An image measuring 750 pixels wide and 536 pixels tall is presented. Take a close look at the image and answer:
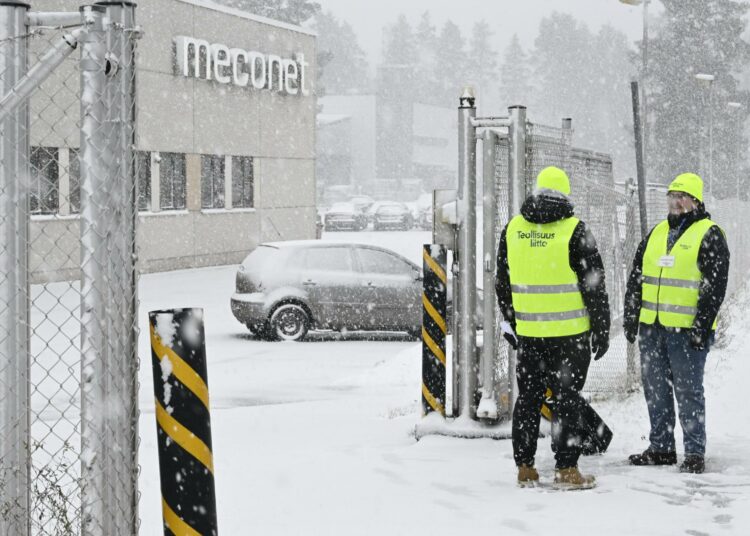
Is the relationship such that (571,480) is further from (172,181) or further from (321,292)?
(172,181)

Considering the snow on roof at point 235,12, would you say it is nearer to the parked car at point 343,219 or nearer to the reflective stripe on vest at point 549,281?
the parked car at point 343,219

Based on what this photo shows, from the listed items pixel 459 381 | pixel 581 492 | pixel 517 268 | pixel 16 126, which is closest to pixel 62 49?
pixel 16 126

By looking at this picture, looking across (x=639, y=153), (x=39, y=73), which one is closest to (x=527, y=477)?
(x=639, y=153)

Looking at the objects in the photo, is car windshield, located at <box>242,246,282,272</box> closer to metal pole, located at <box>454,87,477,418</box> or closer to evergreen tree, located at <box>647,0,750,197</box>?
metal pole, located at <box>454,87,477,418</box>

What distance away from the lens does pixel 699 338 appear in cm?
673

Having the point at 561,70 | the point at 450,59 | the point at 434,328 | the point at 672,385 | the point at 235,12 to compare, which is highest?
the point at 450,59

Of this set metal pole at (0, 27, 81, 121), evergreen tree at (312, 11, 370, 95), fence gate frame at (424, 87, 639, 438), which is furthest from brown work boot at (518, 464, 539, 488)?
evergreen tree at (312, 11, 370, 95)

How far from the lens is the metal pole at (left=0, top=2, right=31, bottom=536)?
405 centimetres

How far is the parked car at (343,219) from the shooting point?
50781 mm

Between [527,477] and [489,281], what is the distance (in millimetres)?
1906

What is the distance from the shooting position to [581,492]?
6.44 m

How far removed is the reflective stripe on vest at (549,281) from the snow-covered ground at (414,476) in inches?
37.8

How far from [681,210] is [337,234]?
136 feet

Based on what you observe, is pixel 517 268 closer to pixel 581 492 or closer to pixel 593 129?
pixel 581 492
